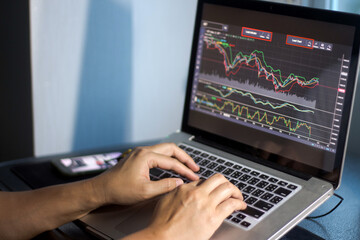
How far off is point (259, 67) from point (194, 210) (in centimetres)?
39

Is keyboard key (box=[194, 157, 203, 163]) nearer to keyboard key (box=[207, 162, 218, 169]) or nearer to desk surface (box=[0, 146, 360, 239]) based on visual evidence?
keyboard key (box=[207, 162, 218, 169])

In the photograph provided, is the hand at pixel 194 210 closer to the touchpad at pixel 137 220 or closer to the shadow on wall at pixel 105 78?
the touchpad at pixel 137 220

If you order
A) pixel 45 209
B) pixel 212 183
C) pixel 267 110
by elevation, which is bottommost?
pixel 45 209

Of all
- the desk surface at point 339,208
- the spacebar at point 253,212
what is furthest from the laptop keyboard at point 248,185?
the desk surface at point 339,208

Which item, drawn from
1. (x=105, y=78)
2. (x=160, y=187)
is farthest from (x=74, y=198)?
(x=105, y=78)

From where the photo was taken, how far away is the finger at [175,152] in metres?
0.94

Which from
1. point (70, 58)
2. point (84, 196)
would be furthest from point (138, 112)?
point (84, 196)

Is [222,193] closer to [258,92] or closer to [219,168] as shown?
[219,168]

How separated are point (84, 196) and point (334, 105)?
20.1 inches

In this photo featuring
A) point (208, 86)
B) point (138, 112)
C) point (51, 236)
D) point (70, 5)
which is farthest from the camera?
point (138, 112)

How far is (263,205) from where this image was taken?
83 centimetres

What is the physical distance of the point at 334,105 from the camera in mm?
871

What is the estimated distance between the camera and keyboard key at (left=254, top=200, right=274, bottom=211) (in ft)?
2.68

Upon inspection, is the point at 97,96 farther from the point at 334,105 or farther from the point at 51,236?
the point at 334,105
